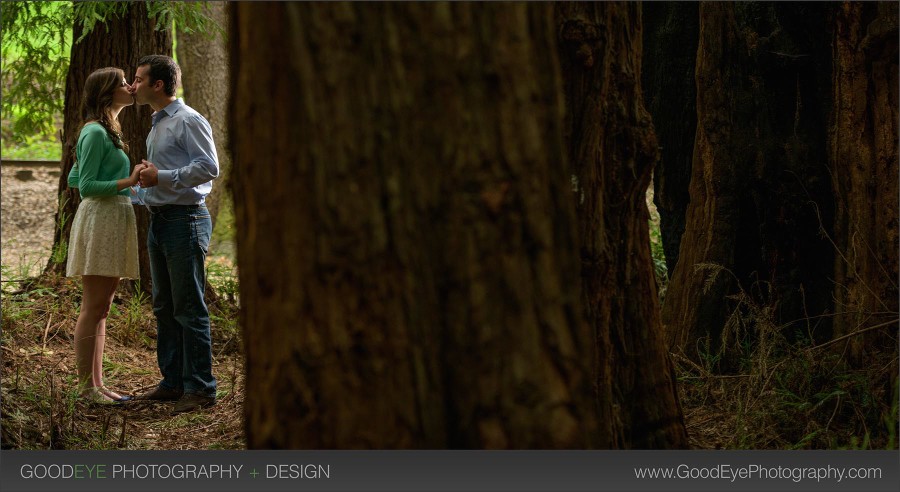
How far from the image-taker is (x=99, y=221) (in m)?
5.35

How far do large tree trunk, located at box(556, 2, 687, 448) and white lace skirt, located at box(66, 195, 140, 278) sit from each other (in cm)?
313

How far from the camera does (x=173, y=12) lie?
712cm

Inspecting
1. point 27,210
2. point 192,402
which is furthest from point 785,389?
point 27,210

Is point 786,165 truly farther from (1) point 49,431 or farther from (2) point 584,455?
(1) point 49,431

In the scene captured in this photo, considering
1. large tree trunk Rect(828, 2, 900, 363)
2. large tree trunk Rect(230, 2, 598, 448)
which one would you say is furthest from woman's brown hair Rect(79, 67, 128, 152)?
large tree trunk Rect(828, 2, 900, 363)

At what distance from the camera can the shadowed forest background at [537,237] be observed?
7.66 feet

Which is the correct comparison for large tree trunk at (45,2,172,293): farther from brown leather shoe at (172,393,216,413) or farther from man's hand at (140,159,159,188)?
brown leather shoe at (172,393,216,413)

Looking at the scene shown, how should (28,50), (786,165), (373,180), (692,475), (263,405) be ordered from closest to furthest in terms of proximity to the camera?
1. (373,180)
2. (263,405)
3. (692,475)
4. (786,165)
5. (28,50)

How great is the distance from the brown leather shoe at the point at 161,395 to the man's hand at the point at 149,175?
1.40 metres

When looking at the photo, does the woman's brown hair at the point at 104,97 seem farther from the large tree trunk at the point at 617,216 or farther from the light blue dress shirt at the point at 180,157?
the large tree trunk at the point at 617,216

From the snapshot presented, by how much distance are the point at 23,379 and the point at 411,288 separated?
13.4 feet

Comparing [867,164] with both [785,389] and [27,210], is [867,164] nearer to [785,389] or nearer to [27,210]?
[785,389]

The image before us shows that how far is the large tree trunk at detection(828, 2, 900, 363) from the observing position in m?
4.57

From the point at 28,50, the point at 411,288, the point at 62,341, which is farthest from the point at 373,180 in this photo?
the point at 28,50
